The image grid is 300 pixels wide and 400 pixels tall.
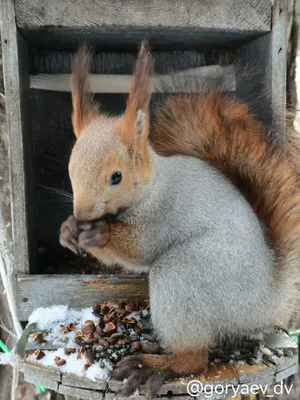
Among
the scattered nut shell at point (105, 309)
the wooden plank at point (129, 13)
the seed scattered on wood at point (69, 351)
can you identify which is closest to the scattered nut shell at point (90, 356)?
the seed scattered on wood at point (69, 351)

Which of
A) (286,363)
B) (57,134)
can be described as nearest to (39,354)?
(286,363)

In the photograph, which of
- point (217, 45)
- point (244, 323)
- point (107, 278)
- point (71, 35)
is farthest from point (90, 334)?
point (217, 45)

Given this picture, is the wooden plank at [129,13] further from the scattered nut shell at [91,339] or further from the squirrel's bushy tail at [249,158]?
the scattered nut shell at [91,339]

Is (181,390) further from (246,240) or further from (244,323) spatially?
(246,240)

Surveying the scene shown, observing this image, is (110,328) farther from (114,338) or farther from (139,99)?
(139,99)

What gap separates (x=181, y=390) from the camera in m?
0.90

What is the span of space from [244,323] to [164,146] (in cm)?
42

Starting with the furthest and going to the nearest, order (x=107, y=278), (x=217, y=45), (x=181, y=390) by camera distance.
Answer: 1. (x=217, y=45)
2. (x=107, y=278)
3. (x=181, y=390)

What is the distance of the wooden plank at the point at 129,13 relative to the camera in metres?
1.04

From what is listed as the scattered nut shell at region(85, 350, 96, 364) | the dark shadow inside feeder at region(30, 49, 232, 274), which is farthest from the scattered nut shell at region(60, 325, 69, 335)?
the dark shadow inside feeder at region(30, 49, 232, 274)

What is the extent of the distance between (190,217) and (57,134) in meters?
0.58

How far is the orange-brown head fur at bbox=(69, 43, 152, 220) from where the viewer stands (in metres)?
0.87

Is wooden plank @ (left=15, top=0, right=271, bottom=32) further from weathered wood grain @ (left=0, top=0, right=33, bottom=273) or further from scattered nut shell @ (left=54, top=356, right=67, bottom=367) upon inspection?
scattered nut shell @ (left=54, top=356, right=67, bottom=367)

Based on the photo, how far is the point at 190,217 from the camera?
976mm
